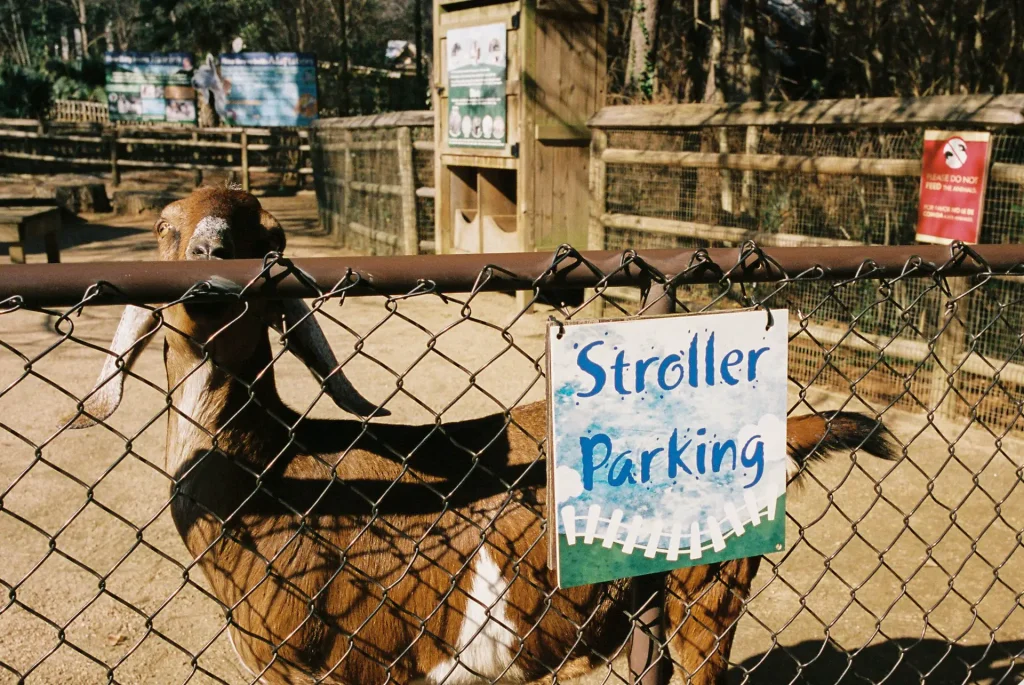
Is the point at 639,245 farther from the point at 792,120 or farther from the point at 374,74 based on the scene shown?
the point at 374,74

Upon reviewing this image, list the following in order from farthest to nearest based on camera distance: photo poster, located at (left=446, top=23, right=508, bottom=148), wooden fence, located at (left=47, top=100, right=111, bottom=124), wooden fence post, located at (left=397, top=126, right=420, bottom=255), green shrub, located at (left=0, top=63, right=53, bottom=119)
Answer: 1. wooden fence, located at (left=47, top=100, right=111, bottom=124)
2. green shrub, located at (left=0, top=63, right=53, bottom=119)
3. wooden fence post, located at (left=397, top=126, right=420, bottom=255)
4. photo poster, located at (left=446, top=23, right=508, bottom=148)

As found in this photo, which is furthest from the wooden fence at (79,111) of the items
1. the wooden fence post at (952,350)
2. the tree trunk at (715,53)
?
the wooden fence post at (952,350)

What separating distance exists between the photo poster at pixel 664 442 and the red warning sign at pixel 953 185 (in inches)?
162

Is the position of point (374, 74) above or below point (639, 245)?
above

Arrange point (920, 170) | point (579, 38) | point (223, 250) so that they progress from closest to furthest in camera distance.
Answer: point (223, 250) → point (920, 170) → point (579, 38)

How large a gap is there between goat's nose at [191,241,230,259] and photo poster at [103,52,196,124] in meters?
19.2

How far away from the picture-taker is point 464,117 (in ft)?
30.1

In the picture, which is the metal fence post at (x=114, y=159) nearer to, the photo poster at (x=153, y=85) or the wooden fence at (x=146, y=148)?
the wooden fence at (x=146, y=148)

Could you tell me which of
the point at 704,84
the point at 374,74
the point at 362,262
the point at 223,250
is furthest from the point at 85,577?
the point at 374,74

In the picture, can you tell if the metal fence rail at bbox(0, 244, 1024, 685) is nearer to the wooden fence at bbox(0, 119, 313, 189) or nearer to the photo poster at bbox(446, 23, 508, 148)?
the photo poster at bbox(446, 23, 508, 148)

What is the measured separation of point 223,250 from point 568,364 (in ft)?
4.47

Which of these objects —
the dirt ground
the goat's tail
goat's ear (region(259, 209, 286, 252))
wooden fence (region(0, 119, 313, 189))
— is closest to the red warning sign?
the dirt ground

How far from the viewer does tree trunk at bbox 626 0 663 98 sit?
10008mm

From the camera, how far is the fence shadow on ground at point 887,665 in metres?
3.37
